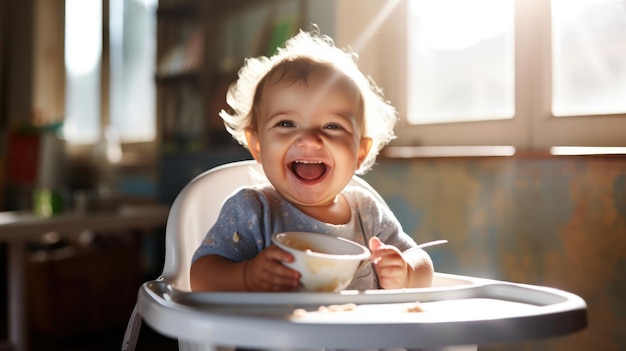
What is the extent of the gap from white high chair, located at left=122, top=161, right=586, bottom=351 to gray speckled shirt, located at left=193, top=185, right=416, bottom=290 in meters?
0.11

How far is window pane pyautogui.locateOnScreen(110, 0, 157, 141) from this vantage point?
3.99 metres

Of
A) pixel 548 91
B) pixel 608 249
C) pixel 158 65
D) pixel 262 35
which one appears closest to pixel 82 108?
pixel 158 65

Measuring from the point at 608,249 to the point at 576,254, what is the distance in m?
0.07

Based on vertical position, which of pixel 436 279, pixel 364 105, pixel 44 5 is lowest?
pixel 436 279

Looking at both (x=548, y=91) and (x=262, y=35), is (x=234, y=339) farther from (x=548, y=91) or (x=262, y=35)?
(x=262, y=35)

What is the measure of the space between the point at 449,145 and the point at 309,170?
2.70 ft

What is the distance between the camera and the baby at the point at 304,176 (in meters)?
1.05

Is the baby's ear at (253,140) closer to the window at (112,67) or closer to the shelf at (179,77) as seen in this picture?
the shelf at (179,77)

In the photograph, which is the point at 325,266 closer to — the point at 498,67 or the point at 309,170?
the point at 309,170

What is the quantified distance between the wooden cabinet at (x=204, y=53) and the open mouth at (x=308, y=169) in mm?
1339

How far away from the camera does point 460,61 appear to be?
187 cm

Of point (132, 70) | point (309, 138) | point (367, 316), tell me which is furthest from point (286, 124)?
point (132, 70)

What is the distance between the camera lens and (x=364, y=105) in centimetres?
119

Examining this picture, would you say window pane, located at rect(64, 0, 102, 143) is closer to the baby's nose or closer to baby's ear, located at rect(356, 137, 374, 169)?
baby's ear, located at rect(356, 137, 374, 169)
